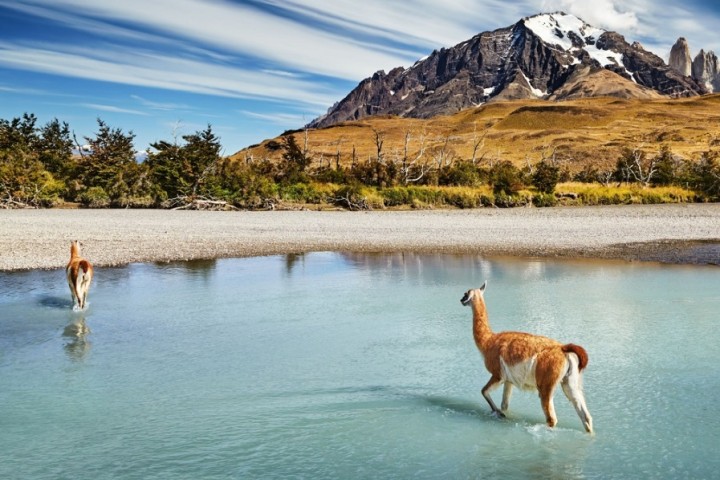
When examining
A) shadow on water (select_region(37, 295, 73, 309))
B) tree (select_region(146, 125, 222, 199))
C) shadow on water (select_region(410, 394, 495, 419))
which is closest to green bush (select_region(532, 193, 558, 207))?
tree (select_region(146, 125, 222, 199))

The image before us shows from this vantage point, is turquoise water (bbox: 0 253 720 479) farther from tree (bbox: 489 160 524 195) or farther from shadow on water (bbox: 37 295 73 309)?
tree (bbox: 489 160 524 195)

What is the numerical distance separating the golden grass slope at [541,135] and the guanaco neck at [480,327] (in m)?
54.6

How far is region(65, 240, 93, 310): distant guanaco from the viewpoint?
10.5 m

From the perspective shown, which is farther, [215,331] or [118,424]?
[215,331]

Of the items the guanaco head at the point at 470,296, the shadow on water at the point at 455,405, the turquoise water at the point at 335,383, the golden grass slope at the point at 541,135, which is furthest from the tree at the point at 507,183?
the guanaco head at the point at 470,296

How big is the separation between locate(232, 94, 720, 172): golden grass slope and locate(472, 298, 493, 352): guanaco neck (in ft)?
179

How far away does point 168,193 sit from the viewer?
123 feet

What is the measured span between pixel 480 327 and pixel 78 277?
24.2 ft

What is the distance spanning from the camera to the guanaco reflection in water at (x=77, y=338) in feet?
28.0

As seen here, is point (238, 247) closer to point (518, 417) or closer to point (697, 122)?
point (518, 417)

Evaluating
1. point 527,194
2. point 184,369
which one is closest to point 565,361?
point 184,369

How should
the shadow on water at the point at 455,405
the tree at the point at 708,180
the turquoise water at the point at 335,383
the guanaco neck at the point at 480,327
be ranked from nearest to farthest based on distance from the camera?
the turquoise water at the point at 335,383, the guanaco neck at the point at 480,327, the shadow on water at the point at 455,405, the tree at the point at 708,180

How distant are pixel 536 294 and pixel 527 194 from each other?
1044 inches

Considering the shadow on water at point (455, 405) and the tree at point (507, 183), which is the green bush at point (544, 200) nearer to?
the tree at point (507, 183)
